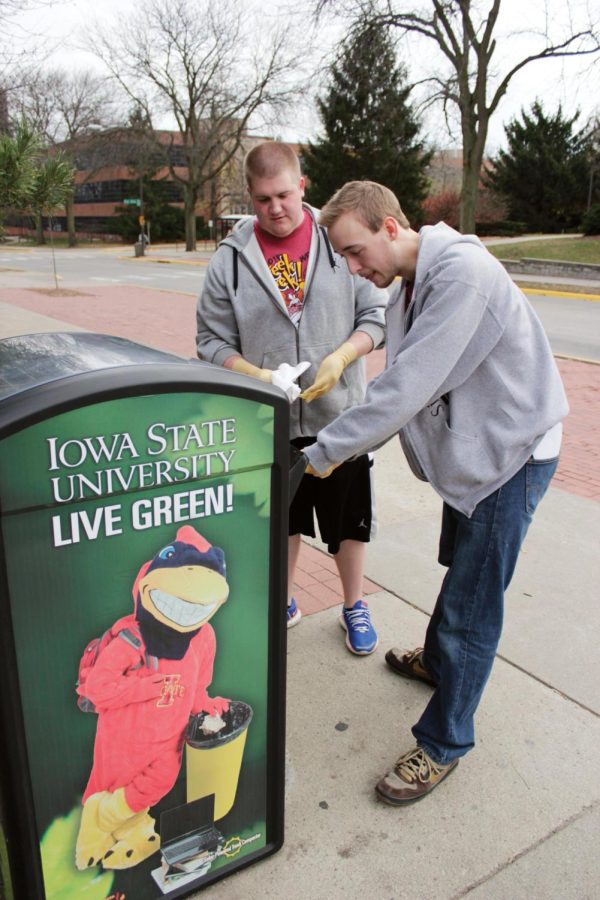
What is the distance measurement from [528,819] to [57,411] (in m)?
1.68

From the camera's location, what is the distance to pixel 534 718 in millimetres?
2467

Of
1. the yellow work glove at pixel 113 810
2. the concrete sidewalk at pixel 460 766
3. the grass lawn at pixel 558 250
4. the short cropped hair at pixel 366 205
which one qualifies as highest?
the short cropped hair at pixel 366 205

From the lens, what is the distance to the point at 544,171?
109ft

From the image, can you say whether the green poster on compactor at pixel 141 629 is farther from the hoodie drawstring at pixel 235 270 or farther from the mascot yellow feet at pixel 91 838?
the hoodie drawstring at pixel 235 270

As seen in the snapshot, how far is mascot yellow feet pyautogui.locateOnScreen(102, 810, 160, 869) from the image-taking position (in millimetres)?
1655

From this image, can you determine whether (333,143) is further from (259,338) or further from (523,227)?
(259,338)

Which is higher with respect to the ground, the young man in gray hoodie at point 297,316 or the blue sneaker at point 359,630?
the young man in gray hoodie at point 297,316

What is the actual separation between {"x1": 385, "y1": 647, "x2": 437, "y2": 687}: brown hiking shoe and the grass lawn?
21703 mm

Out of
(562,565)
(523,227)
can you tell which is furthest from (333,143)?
(562,565)

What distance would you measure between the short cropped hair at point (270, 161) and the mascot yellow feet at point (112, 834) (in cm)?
178

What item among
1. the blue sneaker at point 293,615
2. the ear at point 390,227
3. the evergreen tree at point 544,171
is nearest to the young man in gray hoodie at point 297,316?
the blue sneaker at point 293,615

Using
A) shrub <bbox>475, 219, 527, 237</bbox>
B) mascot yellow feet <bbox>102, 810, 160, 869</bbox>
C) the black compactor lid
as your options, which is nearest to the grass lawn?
shrub <bbox>475, 219, 527, 237</bbox>

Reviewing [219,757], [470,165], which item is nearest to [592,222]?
[470,165]

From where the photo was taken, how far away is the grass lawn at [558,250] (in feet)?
74.8
